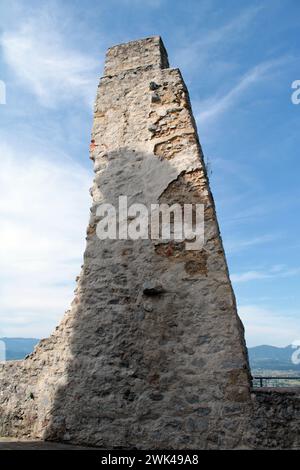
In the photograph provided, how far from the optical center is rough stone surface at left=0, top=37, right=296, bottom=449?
3.70 meters

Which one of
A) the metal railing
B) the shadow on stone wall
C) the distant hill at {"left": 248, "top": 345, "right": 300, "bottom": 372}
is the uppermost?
the shadow on stone wall

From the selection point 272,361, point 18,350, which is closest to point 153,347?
point 18,350

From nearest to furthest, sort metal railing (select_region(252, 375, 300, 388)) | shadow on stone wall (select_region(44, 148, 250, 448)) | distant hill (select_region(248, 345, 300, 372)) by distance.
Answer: shadow on stone wall (select_region(44, 148, 250, 448)) < metal railing (select_region(252, 375, 300, 388)) < distant hill (select_region(248, 345, 300, 372))

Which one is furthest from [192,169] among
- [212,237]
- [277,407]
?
[277,407]

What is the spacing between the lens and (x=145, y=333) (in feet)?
13.5

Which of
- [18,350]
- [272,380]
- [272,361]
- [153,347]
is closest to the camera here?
[153,347]

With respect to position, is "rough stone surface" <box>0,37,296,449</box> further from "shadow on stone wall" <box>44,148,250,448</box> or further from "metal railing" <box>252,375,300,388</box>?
"metal railing" <box>252,375,300,388</box>

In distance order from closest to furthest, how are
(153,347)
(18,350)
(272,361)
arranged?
(153,347) < (18,350) < (272,361)

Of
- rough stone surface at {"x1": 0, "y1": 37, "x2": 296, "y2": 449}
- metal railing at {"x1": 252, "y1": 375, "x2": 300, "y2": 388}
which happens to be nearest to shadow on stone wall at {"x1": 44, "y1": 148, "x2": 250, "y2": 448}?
rough stone surface at {"x1": 0, "y1": 37, "x2": 296, "y2": 449}

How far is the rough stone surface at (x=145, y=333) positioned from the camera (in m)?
3.70

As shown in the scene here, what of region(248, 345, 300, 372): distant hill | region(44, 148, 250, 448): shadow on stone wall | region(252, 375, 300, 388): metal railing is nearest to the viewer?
region(44, 148, 250, 448): shadow on stone wall

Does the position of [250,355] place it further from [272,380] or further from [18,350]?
[272,380]

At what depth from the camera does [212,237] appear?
4.15 metres

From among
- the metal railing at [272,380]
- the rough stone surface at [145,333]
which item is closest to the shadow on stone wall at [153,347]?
the rough stone surface at [145,333]
